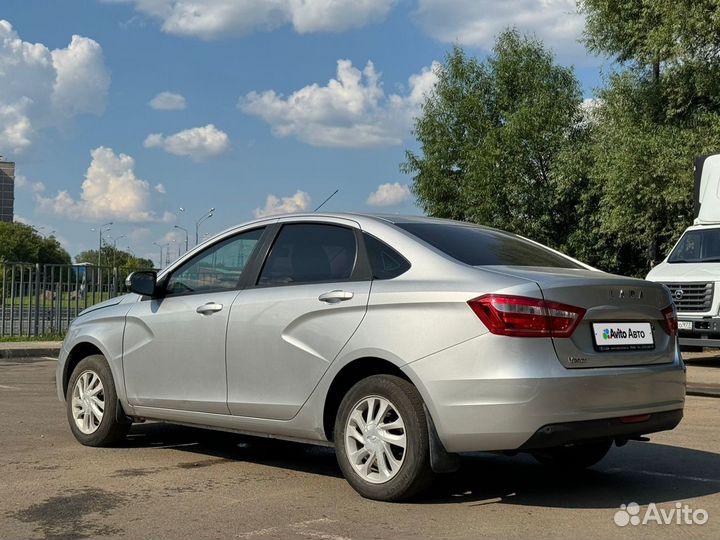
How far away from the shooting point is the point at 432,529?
186 inches

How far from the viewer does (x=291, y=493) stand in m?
5.61

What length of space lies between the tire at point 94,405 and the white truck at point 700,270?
11.5m

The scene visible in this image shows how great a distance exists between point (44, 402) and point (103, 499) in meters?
5.14

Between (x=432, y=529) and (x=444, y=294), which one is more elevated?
(x=444, y=294)

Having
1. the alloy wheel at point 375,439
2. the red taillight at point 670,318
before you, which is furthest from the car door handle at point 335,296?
the red taillight at point 670,318

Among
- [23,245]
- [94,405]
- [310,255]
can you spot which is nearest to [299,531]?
[310,255]

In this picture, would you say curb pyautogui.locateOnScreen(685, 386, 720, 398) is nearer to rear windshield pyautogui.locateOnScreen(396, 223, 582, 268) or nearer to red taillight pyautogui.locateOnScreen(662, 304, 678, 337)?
rear windshield pyautogui.locateOnScreen(396, 223, 582, 268)

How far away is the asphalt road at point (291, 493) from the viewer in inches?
186

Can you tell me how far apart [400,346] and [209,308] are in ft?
5.61

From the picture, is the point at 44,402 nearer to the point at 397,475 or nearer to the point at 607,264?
the point at 397,475

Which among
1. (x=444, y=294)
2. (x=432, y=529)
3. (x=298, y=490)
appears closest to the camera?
(x=432, y=529)

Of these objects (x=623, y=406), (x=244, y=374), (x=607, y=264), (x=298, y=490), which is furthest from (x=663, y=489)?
(x=607, y=264)

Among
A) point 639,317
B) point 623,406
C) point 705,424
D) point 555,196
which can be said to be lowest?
point 705,424

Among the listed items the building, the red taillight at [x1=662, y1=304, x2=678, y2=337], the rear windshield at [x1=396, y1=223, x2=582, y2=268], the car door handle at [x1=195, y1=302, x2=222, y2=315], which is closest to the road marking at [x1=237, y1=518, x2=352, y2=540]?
the rear windshield at [x1=396, y1=223, x2=582, y2=268]
